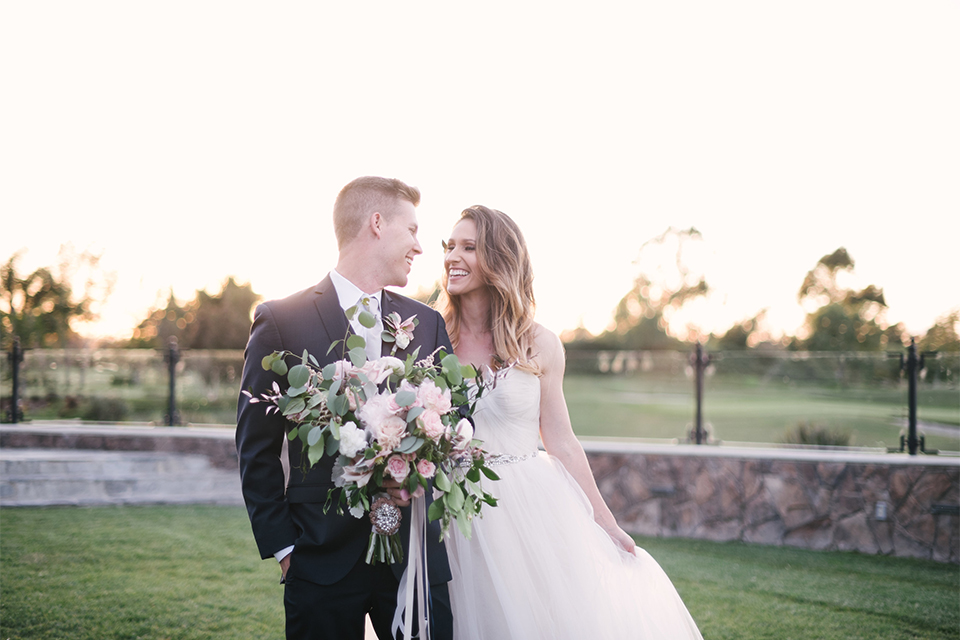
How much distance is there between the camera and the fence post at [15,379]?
10570 mm

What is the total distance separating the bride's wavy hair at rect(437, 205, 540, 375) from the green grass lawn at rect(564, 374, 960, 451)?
251 inches

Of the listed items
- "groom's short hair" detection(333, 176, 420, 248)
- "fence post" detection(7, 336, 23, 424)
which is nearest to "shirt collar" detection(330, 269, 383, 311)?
"groom's short hair" detection(333, 176, 420, 248)

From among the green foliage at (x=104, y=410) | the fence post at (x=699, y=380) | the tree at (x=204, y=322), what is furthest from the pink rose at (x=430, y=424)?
the tree at (x=204, y=322)

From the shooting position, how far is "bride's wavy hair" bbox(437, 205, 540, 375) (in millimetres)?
3094

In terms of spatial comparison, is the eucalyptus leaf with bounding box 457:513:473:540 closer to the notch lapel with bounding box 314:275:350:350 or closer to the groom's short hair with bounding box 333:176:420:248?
the notch lapel with bounding box 314:275:350:350

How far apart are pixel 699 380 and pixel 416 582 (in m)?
6.78

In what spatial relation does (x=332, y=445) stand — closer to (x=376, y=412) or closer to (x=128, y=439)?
(x=376, y=412)

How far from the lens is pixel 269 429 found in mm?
2201

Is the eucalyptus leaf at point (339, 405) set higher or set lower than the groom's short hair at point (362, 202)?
lower

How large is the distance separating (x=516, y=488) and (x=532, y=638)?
66 cm

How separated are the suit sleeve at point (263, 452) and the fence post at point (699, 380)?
6.73m

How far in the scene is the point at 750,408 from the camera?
1104cm

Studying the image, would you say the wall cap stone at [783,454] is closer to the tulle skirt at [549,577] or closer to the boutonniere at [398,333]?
the tulle skirt at [549,577]

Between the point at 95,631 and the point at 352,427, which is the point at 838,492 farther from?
the point at 95,631
